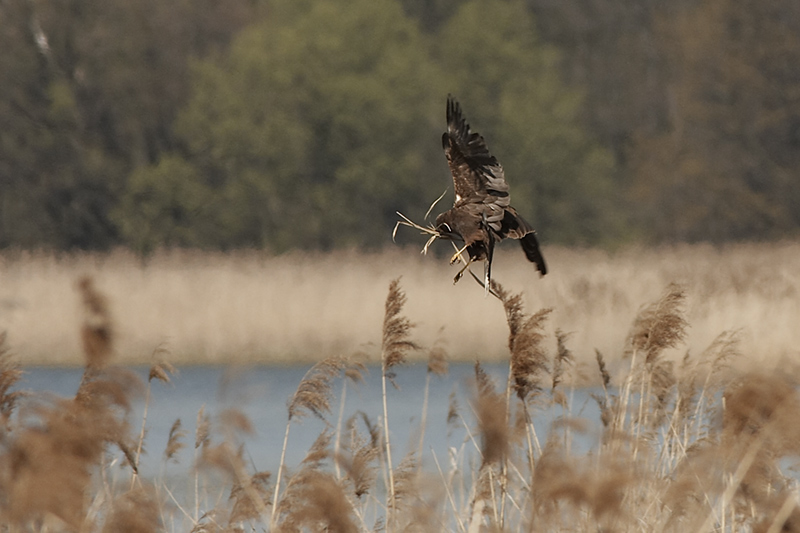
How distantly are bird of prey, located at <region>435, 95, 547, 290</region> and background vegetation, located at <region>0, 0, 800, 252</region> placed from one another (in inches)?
815

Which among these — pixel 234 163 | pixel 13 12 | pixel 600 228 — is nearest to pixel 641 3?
pixel 600 228

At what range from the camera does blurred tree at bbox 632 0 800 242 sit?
27375mm

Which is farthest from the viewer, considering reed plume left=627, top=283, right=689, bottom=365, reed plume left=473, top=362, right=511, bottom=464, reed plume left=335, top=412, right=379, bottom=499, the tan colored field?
the tan colored field

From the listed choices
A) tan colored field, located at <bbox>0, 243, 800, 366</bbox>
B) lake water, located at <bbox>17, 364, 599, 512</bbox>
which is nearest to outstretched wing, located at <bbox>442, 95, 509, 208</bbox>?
lake water, located at <bbox>17, 364, 599, 512</bbox>

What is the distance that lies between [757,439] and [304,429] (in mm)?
6894

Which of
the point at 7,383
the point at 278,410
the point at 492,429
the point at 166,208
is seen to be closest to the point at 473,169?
the point at 492,429

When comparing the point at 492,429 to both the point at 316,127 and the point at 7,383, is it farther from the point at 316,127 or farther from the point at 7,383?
the point at 316,127

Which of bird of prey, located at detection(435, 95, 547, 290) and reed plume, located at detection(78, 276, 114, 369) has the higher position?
bird of prey, located at detection(435, 95, 547, 290)

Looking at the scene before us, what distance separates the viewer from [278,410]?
37.0 ft

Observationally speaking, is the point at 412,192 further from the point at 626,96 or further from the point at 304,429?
the point at 304,429

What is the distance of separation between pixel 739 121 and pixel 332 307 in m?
17.2

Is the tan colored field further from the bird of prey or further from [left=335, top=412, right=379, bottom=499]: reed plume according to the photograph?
[left=335, top=412, right=379, bottom=499]: reed plume

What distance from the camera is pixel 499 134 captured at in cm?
2688

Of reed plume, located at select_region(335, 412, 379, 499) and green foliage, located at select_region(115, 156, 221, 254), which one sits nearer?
reed plume, located at select_region(335, 412, 379, 499)
